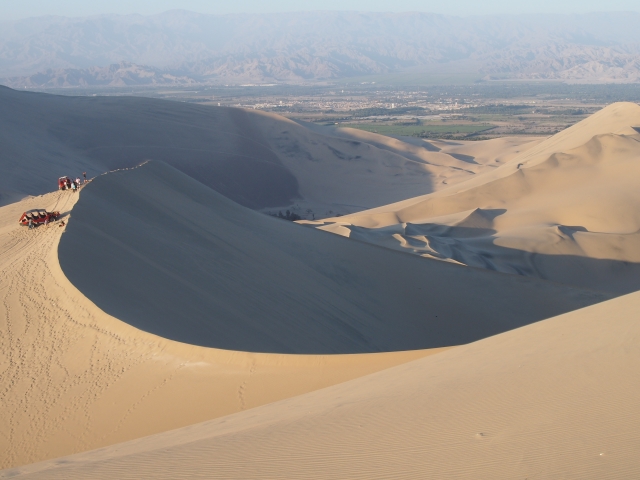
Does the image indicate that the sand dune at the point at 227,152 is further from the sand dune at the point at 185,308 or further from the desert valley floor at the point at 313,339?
the sand dune at the point at 185,308

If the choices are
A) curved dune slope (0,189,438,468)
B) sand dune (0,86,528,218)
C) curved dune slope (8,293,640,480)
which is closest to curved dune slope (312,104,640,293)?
sand dune (0,86,528,218)

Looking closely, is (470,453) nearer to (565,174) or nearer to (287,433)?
(287,433)

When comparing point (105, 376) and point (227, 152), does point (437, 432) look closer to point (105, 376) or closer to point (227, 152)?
point (105, 376)

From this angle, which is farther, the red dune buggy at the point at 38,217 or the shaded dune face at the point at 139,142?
the shaded dune face at the point at 139,142

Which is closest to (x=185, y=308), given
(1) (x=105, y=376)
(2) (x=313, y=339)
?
(2) (x=313, y=339)

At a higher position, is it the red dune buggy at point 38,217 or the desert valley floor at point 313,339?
the red dune buggy at point 38,217

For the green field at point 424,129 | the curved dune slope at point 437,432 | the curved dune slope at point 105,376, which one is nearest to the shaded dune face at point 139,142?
the green field at point 424,129

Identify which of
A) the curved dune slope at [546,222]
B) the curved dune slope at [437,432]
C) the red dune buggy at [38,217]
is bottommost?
the curved dune slope at [546,222]
